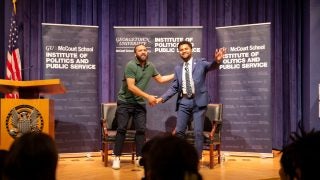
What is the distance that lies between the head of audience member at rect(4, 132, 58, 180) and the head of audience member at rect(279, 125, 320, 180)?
2.74 feet

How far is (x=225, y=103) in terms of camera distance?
267 inches

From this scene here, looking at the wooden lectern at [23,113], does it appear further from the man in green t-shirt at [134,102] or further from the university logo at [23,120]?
the man in green t-shirt at [134,102]

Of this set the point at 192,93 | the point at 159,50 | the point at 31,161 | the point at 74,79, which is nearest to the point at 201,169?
the point at 192,93

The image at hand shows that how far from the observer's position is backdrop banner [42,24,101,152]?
6.38 metres

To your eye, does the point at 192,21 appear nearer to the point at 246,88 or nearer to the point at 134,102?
the point at 246,88

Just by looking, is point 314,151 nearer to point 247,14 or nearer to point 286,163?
point 286,163

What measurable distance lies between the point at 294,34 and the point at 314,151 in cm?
597

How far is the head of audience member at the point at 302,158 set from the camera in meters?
1.57

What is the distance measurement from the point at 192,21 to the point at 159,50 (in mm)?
1325

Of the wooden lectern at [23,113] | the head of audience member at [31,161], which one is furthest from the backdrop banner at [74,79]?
the head of audience member at [31,161]

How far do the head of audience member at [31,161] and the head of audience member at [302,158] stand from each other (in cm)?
83

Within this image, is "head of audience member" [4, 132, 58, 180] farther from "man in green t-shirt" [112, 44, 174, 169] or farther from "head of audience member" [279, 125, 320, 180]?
"man in green t-shirt" [112, 44, 174, 169]

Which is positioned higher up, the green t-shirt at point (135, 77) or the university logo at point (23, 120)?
the green t-shirt at point (135, 77)

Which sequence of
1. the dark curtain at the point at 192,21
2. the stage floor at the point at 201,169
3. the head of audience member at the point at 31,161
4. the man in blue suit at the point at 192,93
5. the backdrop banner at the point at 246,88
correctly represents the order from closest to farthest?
1. the head of audience member at the point at 31,161
2. the stage floor at the point at 201,169
3. the man in blue suit at the point at 192,93
4. the backdrop banner at the point at 246,88
5. the dark curtain at the point at 192,21
